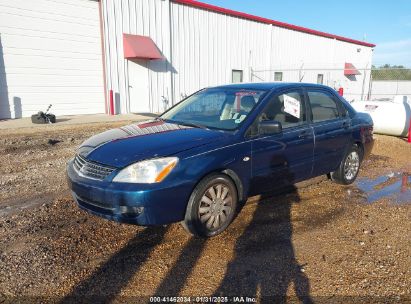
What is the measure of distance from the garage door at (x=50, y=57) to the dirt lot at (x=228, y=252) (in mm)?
8795

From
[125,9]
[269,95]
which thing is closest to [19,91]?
[125,9]

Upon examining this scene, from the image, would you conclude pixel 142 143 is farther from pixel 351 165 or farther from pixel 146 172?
pixel 351 165

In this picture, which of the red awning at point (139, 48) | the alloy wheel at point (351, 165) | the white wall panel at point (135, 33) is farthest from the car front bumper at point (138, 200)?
the white wall panel at point (135, 33)

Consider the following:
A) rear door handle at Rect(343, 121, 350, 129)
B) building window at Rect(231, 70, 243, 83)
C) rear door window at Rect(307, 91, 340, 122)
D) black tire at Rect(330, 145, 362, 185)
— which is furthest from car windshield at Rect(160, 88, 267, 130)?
building window at Rect(231, 70, 243, 83)

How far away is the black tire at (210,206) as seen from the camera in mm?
3459

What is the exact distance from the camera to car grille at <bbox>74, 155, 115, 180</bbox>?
3.31 m

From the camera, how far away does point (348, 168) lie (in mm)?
5617

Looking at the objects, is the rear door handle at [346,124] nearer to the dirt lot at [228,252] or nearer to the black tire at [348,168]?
the black tire at [348,168]

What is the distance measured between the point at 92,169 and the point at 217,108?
1.84 m

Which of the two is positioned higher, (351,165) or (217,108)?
(217,108)

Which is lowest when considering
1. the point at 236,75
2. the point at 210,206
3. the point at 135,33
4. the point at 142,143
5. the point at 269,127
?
the point at 210,206

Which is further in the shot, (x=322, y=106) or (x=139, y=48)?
(x=139, y=48)

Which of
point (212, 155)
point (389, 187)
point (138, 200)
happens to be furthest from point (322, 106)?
point (138, 200)

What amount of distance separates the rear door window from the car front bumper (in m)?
2.43
